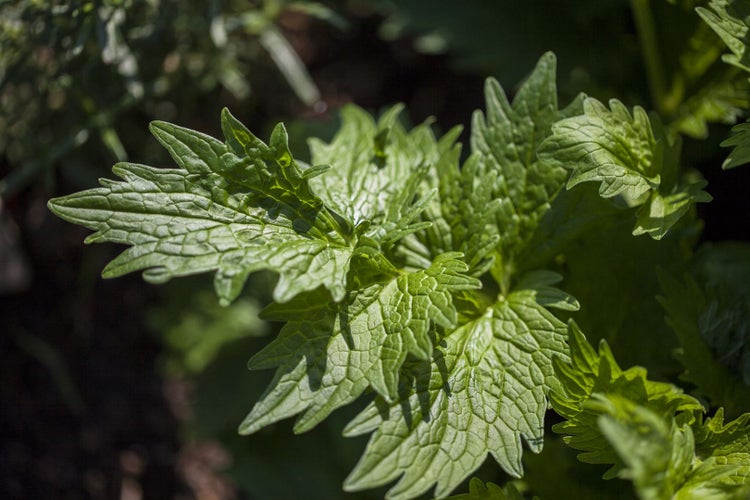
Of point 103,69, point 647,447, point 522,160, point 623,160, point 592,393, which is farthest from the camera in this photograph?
point 103,69

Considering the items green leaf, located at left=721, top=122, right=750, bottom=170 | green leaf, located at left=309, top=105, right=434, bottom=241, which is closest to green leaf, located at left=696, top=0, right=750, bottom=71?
green leaf, located at left=721, top=122, right=750, bottom=170

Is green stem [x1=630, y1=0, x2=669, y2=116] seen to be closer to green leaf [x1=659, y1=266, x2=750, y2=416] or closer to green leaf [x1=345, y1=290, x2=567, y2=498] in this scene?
green leaf [x1=659, y1=266, x2=750, y2=416]

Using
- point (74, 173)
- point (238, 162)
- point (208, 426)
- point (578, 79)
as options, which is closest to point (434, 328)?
point (238, 162)

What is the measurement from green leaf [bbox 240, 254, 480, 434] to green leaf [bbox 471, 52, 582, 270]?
0.26m

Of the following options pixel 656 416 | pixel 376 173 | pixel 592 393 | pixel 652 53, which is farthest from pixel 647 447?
pixel 652 53

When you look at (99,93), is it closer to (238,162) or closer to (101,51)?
(101,51)

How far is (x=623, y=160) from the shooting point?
155 cm

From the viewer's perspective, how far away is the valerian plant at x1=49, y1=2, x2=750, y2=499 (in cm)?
140

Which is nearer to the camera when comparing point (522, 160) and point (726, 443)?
point (726, 443)

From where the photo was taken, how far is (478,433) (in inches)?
57.0

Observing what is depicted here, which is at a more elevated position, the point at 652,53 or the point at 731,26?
the point at 731,26

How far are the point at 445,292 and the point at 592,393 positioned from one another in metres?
0.37

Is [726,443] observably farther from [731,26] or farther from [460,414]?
[731,26]

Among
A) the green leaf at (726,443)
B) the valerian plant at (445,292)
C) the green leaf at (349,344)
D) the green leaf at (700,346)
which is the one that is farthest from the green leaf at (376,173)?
the green leaf at (726,443)
